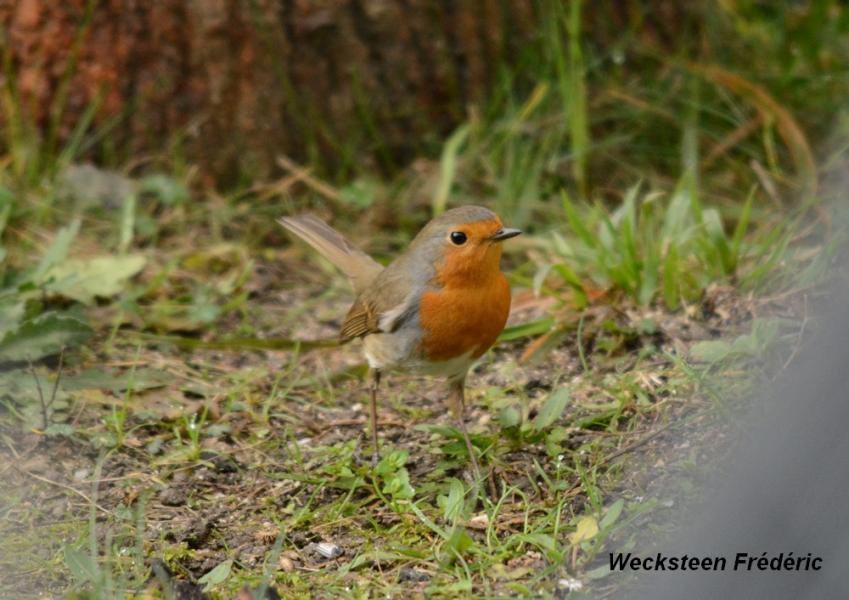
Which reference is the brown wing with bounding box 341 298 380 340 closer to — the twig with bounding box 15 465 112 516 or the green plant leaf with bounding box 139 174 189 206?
the twig with bounding box 15 465 112 516

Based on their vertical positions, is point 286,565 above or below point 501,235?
below

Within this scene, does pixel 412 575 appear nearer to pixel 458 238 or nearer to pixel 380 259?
pixel 458 238

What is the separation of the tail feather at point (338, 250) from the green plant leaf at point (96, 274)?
0.72 m

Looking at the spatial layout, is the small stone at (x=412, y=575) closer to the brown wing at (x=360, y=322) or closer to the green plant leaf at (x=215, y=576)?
the green plant leaf at (x=215, y=576)

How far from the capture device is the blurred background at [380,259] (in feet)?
11.3

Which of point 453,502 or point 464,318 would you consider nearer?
point 453,502

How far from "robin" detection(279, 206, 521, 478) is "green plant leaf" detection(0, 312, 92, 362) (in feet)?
3.77

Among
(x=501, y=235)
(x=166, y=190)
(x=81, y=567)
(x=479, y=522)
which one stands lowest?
(x=166, y=190)

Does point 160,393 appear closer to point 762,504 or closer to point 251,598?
point 251,598

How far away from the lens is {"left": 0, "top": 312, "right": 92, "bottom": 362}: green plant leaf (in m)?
4.23

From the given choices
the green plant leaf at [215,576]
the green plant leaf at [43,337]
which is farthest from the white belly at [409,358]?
the green plant leaf at [43,337]

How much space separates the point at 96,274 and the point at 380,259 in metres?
1.28

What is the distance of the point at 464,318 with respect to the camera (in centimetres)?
368

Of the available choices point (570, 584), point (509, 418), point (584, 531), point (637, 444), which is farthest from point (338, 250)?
point (570, 584)
